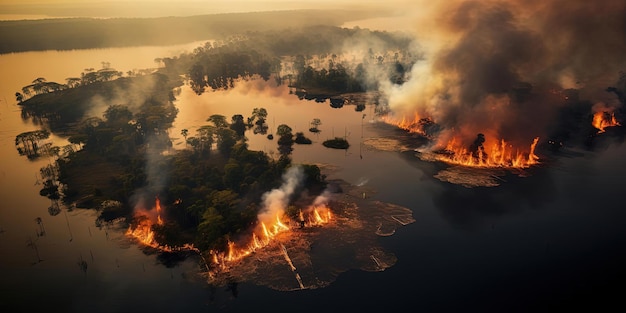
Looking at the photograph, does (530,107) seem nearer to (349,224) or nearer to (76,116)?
Answer: (349,224)

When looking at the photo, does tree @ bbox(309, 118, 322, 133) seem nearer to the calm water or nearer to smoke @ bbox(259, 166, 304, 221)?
the calm water

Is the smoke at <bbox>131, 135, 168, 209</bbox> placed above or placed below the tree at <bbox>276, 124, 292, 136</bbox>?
below

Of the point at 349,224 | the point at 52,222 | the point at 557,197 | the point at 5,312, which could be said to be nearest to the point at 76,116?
the point at 52,222

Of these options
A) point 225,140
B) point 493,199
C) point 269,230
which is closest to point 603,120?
point 493,199

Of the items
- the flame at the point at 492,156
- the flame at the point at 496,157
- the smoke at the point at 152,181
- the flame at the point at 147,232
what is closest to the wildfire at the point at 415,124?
the flame at the point at 492,156

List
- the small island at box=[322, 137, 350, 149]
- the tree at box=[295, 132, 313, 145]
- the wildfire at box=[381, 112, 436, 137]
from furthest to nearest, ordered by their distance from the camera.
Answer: the wildfire at box=[381, 112, 436, 137], the tree at box=[295, 132, 313, 145], the small island at box=[322, 137, 350, 149]

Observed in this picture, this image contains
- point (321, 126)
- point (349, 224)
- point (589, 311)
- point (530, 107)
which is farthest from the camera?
point (321, 126)

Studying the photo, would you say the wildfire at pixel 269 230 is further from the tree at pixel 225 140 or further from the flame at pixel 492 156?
the flame at pixel 492 156

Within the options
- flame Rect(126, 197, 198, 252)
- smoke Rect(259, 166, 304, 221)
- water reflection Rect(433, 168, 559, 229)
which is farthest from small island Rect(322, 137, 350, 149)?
flame Rect(126, 197, 198, 252)
